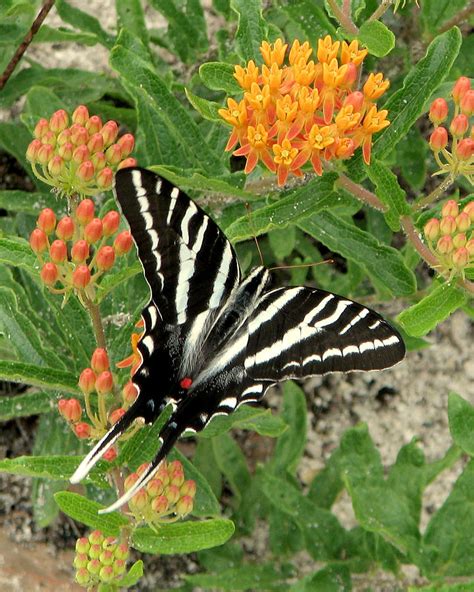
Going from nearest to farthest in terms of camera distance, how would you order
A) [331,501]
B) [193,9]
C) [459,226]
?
[459,226], [331,501], [193,9]

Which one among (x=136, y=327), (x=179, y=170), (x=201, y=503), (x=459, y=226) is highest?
(x=459, y=226)

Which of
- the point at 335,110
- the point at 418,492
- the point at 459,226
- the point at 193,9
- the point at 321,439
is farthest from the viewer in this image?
the point at 321,439

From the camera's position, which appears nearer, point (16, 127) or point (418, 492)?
point (418, 492)

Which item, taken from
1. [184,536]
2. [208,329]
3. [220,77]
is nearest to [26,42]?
[220,77]

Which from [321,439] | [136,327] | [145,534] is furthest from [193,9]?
[145,534]

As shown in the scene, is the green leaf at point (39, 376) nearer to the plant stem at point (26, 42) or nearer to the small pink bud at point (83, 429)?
the small pink bud at point (83, 429)

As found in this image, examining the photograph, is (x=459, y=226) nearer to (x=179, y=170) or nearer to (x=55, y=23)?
(x=179, y=170)

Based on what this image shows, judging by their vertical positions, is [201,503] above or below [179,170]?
below

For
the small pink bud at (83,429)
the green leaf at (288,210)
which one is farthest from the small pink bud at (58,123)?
the small pink bud at (83,429)
